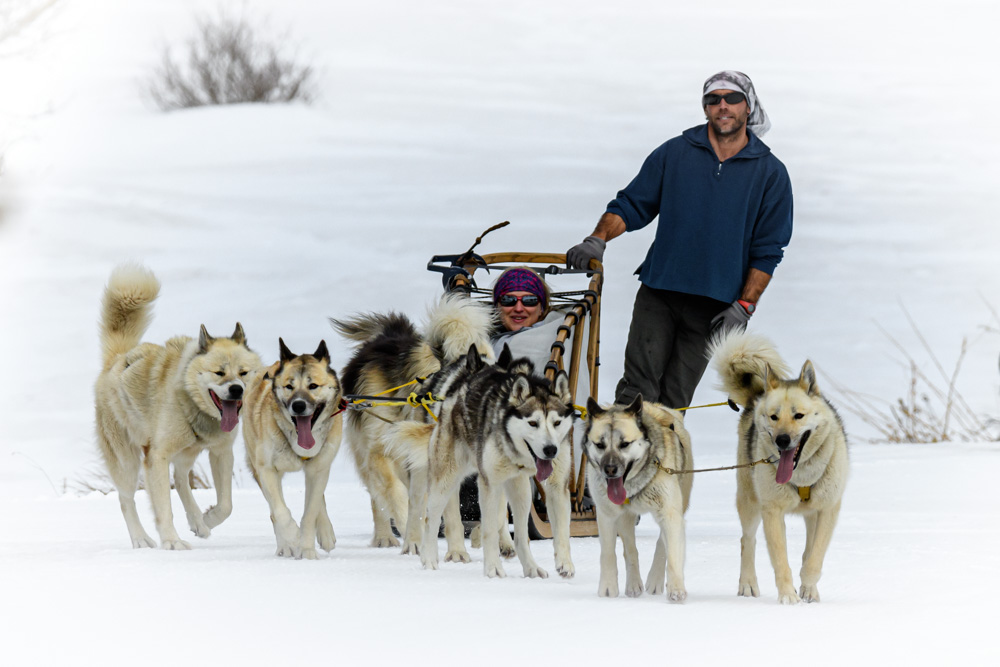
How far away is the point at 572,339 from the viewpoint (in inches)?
210

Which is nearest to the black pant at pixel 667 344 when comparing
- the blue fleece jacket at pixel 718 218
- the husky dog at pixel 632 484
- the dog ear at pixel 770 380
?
the blue fleece jacket at pixel 718 218

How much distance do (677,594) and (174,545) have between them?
7.60ft

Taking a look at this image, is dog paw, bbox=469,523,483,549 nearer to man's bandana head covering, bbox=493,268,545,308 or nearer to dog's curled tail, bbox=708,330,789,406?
man's bandana head covering, bbox=493,268,545,308

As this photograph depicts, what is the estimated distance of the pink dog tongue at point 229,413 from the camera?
199 inches

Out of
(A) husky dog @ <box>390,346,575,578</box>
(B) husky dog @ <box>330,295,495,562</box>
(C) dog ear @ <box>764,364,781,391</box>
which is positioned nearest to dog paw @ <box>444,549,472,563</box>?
(B) husky dog @ <box>330,295,495,562</box>

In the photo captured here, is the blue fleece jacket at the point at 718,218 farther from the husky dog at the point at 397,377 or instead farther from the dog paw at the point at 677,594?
the dog paw at the point at 677,594

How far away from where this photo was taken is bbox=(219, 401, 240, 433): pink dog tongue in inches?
199

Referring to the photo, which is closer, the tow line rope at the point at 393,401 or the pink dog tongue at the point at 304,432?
the pink dog tongue at the point at 304,432

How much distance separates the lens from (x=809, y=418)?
3721 mm

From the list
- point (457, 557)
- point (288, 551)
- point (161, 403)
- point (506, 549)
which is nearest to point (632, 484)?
point (457, 557)

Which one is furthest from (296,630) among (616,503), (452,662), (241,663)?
(616,503)

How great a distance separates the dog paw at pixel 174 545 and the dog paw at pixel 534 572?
1496mm

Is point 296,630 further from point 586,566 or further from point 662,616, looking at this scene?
point 586,566

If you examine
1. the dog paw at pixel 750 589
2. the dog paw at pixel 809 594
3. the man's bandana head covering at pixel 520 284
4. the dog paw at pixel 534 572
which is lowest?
the dog paw at pixel 534 572
